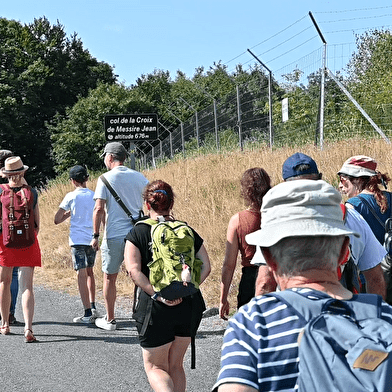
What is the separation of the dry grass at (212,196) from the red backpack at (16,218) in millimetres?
2438

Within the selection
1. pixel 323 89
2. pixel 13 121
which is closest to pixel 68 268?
pixel 323 89

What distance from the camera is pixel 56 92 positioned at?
47.1 meters

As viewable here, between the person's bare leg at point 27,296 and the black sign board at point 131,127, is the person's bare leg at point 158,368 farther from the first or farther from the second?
the black sign board at point 131,127

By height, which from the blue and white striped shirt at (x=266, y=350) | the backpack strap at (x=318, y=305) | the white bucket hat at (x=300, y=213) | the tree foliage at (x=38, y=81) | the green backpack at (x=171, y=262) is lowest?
the green backpack at (x=171, y=262)

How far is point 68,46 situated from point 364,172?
→ 48284 millimetres

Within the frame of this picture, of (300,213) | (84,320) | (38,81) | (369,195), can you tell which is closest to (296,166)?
(369,195)

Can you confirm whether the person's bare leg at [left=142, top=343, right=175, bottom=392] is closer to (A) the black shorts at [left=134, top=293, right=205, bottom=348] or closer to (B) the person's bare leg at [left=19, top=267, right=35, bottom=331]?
(A) the black shorts at [left=134, top=293, right=205, bottom=348]

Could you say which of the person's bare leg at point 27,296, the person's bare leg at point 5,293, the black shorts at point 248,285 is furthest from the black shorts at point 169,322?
the person's bare leg at point 5,293

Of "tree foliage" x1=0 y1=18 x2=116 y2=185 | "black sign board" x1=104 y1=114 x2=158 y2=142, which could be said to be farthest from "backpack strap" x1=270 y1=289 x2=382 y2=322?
"tree foliage" x1=0 y1=18 x2=116 y2=185

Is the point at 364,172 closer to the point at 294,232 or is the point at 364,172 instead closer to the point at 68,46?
the point at 294,232

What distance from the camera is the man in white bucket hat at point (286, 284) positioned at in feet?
6.01

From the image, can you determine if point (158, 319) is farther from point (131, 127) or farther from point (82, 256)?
point (131, 127)

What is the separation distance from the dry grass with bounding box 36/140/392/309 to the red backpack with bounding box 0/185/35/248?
2.44 meters

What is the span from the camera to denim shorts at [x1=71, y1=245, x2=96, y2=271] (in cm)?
834
